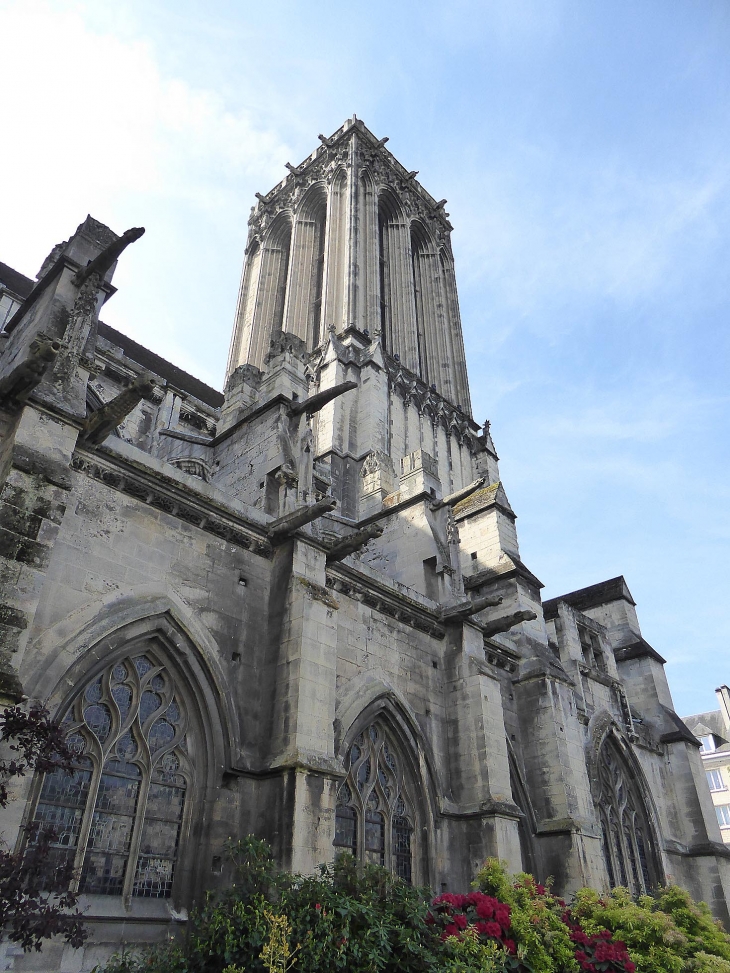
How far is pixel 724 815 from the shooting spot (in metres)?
36.2

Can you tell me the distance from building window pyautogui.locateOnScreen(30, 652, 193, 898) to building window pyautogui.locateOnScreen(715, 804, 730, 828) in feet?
118

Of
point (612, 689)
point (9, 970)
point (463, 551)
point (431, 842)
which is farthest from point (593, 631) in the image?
point (9, 970)

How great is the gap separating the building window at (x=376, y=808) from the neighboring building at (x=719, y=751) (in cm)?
2991

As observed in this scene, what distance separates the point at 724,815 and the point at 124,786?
3708 cm

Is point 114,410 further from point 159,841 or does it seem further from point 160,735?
point 159,841

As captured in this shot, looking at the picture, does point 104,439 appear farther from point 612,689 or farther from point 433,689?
point 612,689

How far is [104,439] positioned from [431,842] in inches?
303

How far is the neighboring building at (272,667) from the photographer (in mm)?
7828

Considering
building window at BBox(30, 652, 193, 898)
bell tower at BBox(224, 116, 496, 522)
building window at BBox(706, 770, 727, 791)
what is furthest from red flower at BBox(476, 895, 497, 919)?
building window at BBox(706, 770, 727, 791)

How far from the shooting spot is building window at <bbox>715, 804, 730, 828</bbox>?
117 ft

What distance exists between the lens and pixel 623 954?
27.7 feet

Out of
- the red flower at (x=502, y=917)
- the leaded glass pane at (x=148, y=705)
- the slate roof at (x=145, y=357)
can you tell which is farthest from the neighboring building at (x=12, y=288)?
the red flower at (x=502, y=917)

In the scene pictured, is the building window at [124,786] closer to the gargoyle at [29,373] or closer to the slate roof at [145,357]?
the gargoyle at [29,373]

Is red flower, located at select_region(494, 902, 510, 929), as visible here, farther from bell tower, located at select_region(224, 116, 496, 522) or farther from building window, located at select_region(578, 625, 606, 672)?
bell tower, located at select_region(224, 116, 496, 522)
